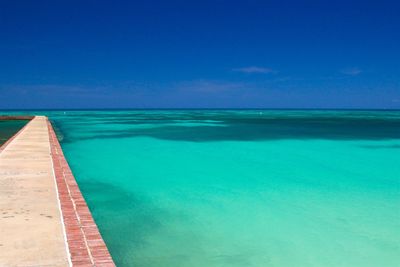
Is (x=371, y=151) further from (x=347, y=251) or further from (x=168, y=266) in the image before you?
(x=168, y=266)

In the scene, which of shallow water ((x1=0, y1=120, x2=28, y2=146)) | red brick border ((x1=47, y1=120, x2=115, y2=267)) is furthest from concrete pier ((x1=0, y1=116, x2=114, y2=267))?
shallow water ((x1=0, y1=120, x2=28, y2=146))

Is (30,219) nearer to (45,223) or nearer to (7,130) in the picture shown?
(45,223)

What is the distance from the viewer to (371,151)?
1717cm

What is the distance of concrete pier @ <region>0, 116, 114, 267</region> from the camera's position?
3.52 m

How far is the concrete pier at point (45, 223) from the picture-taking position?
11.6 ft

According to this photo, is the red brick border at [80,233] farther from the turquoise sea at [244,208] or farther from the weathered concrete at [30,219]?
the turquoise sea at [244,208]

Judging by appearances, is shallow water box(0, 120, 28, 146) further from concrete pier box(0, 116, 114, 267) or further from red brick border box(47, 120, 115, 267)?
red brick border box(47, 120, 115, 267)

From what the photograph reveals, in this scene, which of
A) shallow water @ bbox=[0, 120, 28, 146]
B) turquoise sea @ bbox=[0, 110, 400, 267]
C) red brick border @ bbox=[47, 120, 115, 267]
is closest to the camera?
red brick border @ bbox=[47, 120, 115, 267]

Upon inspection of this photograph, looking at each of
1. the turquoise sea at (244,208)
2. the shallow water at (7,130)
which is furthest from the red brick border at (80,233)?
the shallow water at (7,130)

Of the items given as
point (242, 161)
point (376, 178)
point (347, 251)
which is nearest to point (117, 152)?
A: point (242, 161)

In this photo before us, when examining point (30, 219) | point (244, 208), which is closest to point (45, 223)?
point (30, 219)

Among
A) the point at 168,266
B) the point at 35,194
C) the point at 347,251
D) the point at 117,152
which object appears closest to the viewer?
the point at 168,266

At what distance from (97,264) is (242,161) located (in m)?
10.8

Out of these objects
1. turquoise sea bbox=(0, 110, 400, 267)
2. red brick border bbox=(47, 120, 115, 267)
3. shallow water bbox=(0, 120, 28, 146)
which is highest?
red brick border bbox=(47, 120, 115, 267)
